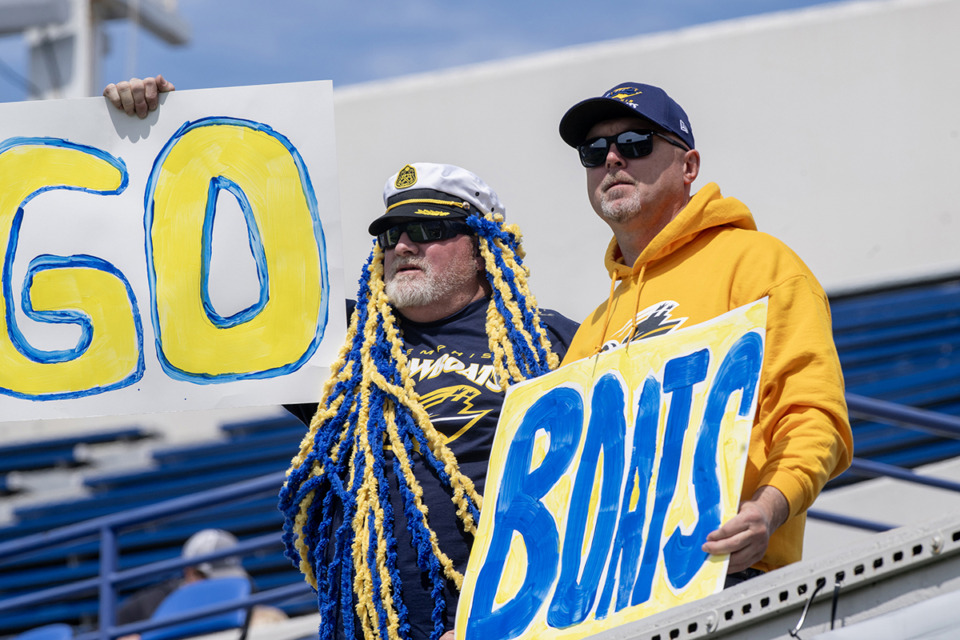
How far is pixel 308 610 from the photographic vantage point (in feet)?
23.5

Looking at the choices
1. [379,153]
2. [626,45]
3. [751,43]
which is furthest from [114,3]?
[751,43]

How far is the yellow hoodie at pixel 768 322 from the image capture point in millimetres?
1505

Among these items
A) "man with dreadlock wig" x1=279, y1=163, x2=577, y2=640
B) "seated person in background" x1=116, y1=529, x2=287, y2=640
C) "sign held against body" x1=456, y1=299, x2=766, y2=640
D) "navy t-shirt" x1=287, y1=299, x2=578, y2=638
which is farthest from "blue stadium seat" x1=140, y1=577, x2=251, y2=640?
"sign held against body" x1=456, y1=299, x2=766, y2=640

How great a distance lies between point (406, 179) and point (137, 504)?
6.98 meters

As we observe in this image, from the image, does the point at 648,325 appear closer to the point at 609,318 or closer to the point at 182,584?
the point at 609,318

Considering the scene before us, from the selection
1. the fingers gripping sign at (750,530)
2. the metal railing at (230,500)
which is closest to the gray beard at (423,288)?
the fingers gripping sign at (750,530)

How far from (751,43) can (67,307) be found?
5217mm

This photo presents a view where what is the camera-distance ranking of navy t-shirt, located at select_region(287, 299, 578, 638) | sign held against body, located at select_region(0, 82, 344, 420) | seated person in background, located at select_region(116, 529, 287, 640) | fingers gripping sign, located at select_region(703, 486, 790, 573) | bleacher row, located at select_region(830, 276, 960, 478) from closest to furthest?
fingers gripping sign, located at select_region(703, 486, 790, 573), navy t-shirt, located at select_region(287, 299, 578, 638), sign held against body, located at select_region(0, 82, 344, 420), seated person in background, located at select_region(116, 529, 287, 640), bleacher row, located at select_region(830, 276, 960, 478)

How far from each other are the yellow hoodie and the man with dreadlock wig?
1.09 feet

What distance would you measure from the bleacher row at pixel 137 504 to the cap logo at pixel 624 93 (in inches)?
251

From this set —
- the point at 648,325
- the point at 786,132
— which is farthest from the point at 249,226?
the point at 786,132

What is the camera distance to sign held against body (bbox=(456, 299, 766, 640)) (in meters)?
1.48

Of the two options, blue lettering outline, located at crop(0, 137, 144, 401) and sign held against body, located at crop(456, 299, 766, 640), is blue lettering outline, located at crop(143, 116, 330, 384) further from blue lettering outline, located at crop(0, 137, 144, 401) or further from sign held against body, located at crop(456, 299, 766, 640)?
sign held against body, located at crop(456, 299, 766, 640)

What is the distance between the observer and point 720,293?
1.72 metres
